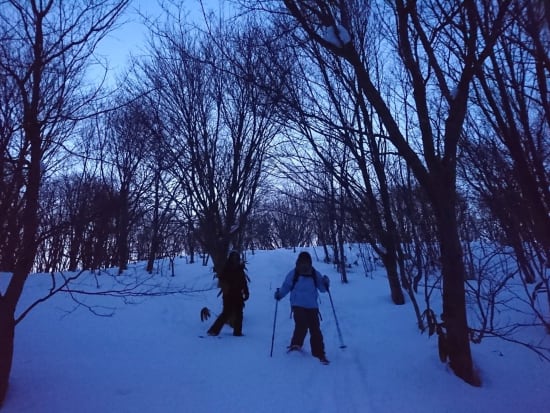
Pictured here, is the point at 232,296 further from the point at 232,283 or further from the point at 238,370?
the point at 238,370

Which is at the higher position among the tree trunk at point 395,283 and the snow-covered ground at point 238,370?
the tree trunk at point 395,283

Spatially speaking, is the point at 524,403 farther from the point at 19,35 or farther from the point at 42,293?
the point at 42,293

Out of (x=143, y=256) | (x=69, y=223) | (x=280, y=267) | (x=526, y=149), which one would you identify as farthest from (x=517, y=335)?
(x=143, y=256)

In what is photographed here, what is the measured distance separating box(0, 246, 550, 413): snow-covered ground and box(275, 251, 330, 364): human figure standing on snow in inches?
11.1

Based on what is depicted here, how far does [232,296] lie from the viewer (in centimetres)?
769

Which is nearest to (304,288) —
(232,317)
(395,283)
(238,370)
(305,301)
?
(305,301)

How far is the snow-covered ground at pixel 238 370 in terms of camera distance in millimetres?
4176

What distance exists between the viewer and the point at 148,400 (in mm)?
4234

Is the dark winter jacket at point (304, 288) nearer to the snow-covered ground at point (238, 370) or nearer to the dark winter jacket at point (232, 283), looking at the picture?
the snow-covered ground at point (238, 370)

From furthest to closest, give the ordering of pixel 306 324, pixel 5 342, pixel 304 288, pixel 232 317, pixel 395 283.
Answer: pixel 395 283
pixel 232 317
pixel 304 288
pixel 306 324
pixel 5 342

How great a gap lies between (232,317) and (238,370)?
224 cm

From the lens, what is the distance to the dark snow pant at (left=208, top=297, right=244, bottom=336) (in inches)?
291

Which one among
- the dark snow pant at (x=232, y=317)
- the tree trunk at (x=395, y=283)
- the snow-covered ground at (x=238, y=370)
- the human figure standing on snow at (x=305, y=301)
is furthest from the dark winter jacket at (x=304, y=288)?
the tree trunk at (x=395, y=283)

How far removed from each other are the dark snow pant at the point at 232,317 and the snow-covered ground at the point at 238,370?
0.24m
